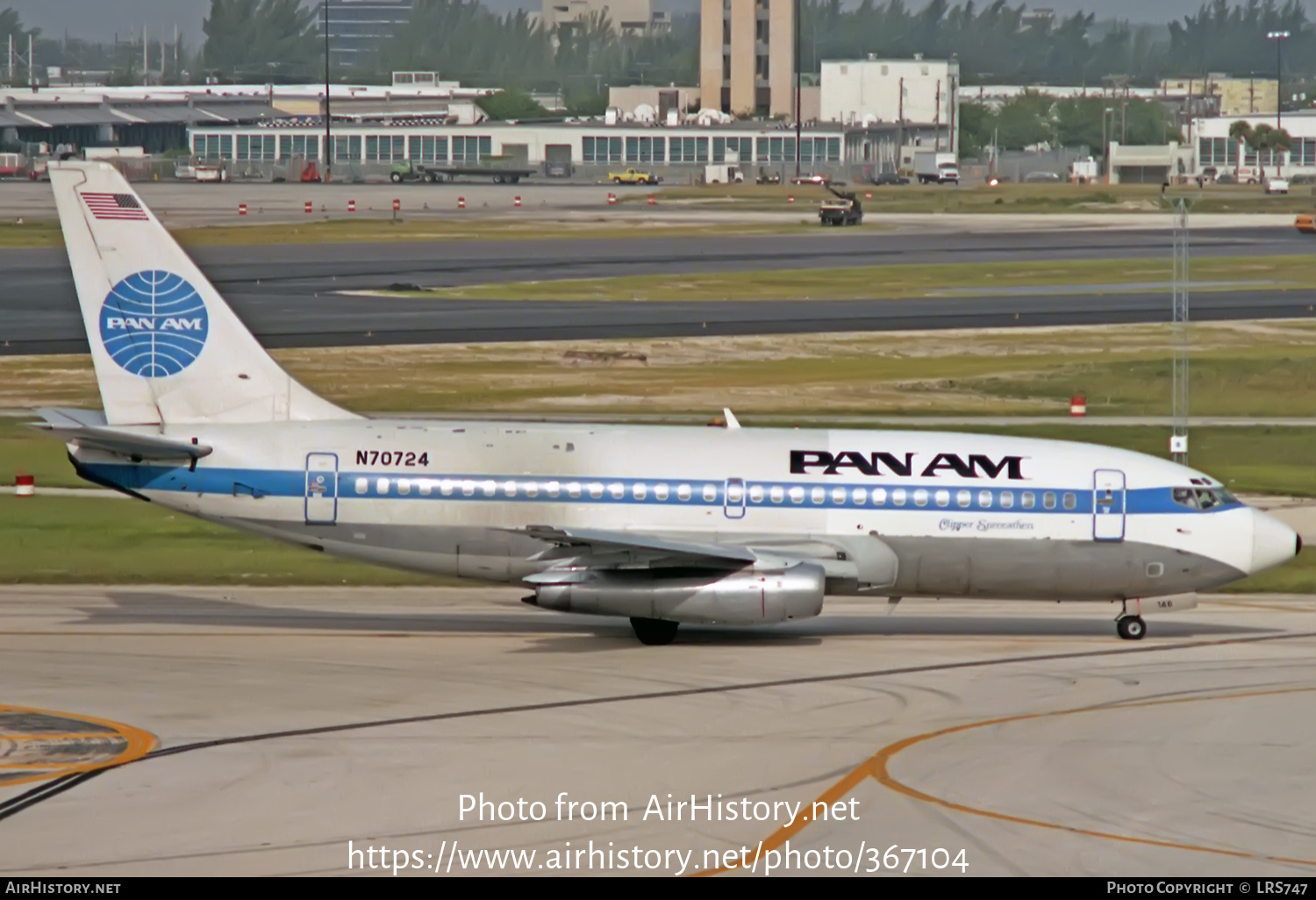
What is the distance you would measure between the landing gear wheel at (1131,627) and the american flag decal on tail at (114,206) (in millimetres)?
20475

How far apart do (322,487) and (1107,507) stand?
48.7 ft

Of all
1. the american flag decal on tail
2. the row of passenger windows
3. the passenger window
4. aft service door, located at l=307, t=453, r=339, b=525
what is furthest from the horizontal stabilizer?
the passenger window

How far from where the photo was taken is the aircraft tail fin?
3478cm

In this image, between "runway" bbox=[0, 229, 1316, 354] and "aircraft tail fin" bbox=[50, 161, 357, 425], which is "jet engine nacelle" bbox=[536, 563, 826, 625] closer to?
"aircraft tail fin" bbox=[50, 161, 357, 425]

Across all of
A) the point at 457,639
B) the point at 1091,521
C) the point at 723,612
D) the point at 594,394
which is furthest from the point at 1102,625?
the point at 594,394

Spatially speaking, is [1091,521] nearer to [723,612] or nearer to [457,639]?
[723,612]

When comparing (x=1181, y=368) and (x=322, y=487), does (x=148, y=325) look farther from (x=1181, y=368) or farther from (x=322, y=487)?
(x=1181, y=368)

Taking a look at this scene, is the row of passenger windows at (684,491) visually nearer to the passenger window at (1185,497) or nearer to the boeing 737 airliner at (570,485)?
the boeing 737 airliner at (570,485)

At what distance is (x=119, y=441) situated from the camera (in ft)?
109

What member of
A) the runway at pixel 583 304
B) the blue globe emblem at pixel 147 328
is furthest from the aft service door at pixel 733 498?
the runway at pixel 583 304

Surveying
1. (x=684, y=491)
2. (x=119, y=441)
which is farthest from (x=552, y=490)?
(x=119, y=441)

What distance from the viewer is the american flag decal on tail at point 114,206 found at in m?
34.8

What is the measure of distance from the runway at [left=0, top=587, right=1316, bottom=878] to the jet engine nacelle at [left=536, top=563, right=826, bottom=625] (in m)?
0.91

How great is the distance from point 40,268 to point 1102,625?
259ft
